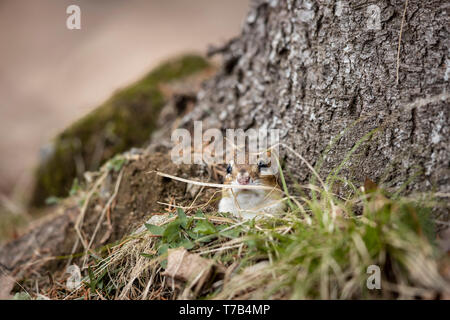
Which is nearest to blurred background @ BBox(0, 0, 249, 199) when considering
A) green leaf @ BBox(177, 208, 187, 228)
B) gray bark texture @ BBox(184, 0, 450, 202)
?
gray bark texture @ BBox(184, 0, 450, 202)

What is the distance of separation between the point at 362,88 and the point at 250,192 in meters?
0.98

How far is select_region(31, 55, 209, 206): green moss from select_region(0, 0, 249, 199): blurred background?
2.81 m

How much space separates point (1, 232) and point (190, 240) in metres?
3.53

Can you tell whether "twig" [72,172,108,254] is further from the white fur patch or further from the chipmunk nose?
the chipmunk nose

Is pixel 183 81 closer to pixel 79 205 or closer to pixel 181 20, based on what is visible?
pixel 79 205

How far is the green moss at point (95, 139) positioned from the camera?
15.1ft

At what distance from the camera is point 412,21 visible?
2.17 m

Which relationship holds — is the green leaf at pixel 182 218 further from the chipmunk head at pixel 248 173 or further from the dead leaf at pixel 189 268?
the chipmunk head at pixel 248 173

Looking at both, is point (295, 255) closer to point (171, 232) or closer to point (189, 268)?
point (189, 268)

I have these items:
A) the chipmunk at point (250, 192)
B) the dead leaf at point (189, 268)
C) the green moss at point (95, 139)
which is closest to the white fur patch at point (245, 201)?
the chipmunk at point (250, 192)

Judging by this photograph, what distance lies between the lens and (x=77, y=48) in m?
9.48

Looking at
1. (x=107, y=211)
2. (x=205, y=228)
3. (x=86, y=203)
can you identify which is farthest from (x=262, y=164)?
(x=86, y=203)

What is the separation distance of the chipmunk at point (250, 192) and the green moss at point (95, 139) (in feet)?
7.69

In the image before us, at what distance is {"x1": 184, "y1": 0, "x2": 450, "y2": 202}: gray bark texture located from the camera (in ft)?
6.93
